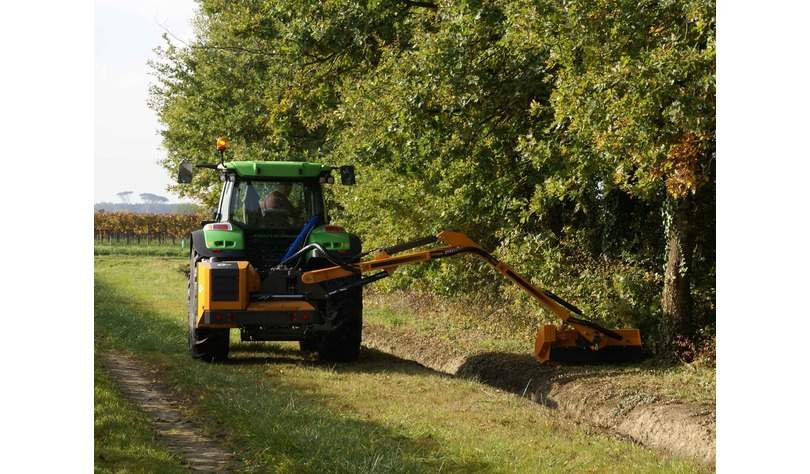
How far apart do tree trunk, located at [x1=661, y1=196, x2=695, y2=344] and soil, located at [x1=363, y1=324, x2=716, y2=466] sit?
3.72 feet

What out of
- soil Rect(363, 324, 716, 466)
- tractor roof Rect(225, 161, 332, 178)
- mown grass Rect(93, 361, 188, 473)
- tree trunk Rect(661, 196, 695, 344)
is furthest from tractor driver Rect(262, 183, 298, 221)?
tree trunk Rect(661, 196, 695, 344)

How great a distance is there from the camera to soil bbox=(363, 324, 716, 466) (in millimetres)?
9266

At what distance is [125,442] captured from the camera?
7.78 metres

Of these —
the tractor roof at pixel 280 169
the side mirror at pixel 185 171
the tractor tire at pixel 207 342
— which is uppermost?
the tractor roof at pixel 280 169

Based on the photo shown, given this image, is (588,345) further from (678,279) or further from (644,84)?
(644,84)

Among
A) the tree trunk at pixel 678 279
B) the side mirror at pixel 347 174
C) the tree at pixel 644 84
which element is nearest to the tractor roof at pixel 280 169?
the side mirror at pixel 347 174

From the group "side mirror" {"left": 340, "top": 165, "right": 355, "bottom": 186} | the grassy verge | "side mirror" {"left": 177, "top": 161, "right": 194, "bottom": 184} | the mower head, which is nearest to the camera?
the grassy verge

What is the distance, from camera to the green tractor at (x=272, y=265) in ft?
38.1

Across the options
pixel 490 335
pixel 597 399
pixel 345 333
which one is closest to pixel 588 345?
pixel 597 399

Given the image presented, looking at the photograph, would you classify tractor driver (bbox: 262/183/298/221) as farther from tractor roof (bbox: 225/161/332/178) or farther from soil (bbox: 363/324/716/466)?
soil (bbox: 363/324/716/466)

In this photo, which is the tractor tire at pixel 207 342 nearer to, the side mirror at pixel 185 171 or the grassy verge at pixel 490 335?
the side mirror at pixel 185 171

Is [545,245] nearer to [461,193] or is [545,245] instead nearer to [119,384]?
[461,193]

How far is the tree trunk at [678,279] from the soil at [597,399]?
1.13m

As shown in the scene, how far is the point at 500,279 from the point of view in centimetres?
1623
